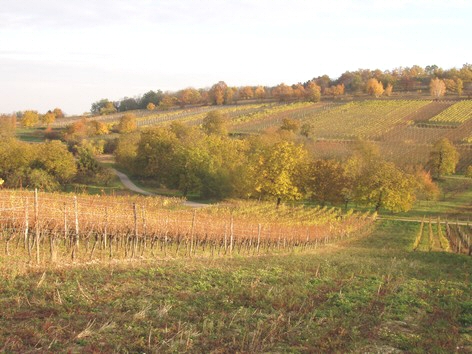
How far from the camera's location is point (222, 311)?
9039mm

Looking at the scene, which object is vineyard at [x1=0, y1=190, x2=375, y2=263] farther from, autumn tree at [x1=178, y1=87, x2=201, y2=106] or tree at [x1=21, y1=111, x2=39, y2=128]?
autumn tree at [x1=178, y1=87, x2=201, y2=106]

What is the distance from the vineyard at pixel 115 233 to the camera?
46.7 ft

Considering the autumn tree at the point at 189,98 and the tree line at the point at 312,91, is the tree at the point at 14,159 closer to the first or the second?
the tree line at the point at 312,91

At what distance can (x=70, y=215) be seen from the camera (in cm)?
1716

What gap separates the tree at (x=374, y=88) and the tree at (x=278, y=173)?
83228mm

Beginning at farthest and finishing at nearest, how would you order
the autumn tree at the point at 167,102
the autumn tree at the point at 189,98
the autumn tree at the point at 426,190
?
the autumn tree at the point at 189,98 → the autumn tree at the point at 167,102 → the autumn tree at the point at 426,190

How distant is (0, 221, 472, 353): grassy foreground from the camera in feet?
24.2

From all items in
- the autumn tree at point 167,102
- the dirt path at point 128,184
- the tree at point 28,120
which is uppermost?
the autumn tree at point 167,102

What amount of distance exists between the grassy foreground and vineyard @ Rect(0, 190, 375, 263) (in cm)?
260

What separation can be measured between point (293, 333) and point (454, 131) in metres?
83.4

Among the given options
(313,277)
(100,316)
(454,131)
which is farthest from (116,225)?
(454,131)

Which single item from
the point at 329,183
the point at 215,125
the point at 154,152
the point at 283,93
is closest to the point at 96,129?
the point at 215,125

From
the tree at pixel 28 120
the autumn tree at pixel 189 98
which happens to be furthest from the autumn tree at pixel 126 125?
the autumn tree at pixel 189 98

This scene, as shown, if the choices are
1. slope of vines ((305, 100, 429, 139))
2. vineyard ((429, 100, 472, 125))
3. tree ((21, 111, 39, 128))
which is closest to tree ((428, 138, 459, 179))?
slope of vines ((305, 100, 429, 139))
